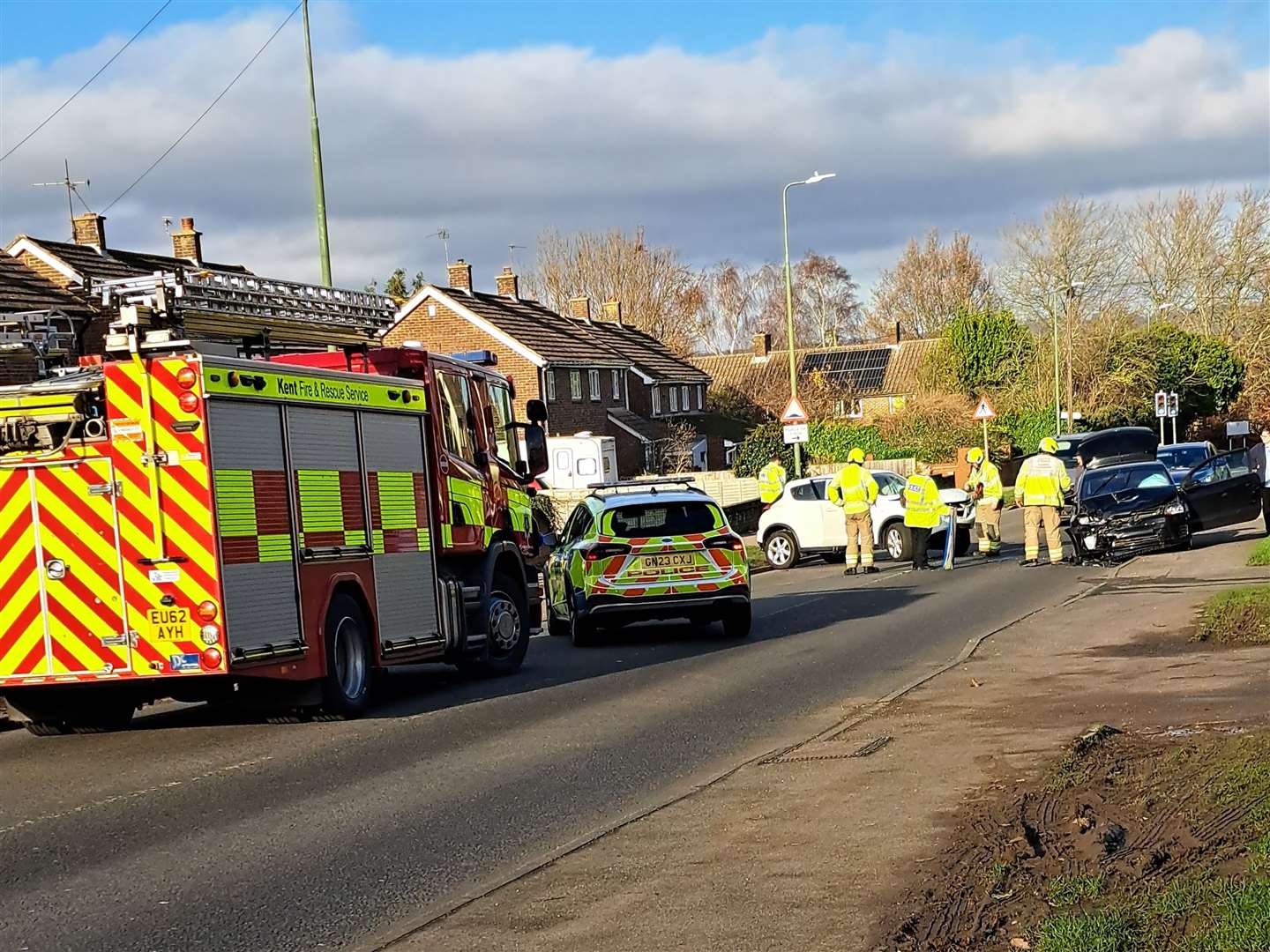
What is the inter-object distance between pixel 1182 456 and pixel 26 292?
26.8 m

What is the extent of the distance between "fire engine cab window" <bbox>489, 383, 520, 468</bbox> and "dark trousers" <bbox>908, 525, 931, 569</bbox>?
10.9 meters

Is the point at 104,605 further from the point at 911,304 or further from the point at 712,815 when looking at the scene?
the point at 911,304

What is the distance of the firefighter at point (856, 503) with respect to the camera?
25.3 metres

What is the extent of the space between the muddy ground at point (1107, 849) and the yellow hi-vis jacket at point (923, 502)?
1644cm

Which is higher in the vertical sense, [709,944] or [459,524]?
[459,524]

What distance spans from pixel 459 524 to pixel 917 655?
169 inches

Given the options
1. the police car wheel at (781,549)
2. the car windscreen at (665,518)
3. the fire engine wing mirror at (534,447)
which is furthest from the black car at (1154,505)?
the fire engine wing mirror at (534,447)

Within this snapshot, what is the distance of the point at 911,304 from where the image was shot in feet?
332

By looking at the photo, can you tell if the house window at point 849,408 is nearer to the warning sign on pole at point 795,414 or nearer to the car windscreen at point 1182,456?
the car windscreen at point 1182,456

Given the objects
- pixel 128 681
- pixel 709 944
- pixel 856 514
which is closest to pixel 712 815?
pixel 709 944

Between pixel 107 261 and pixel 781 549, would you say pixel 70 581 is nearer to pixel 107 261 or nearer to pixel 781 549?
pixel 781 549

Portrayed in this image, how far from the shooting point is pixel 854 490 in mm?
25375

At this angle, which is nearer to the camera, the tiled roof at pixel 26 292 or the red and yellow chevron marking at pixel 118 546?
the red and yellow chevron marking at pixel 118 546

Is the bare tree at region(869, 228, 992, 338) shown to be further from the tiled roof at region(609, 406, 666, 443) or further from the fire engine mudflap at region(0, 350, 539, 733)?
the fire engine mudflap at region(0, 350, 539, 733)
